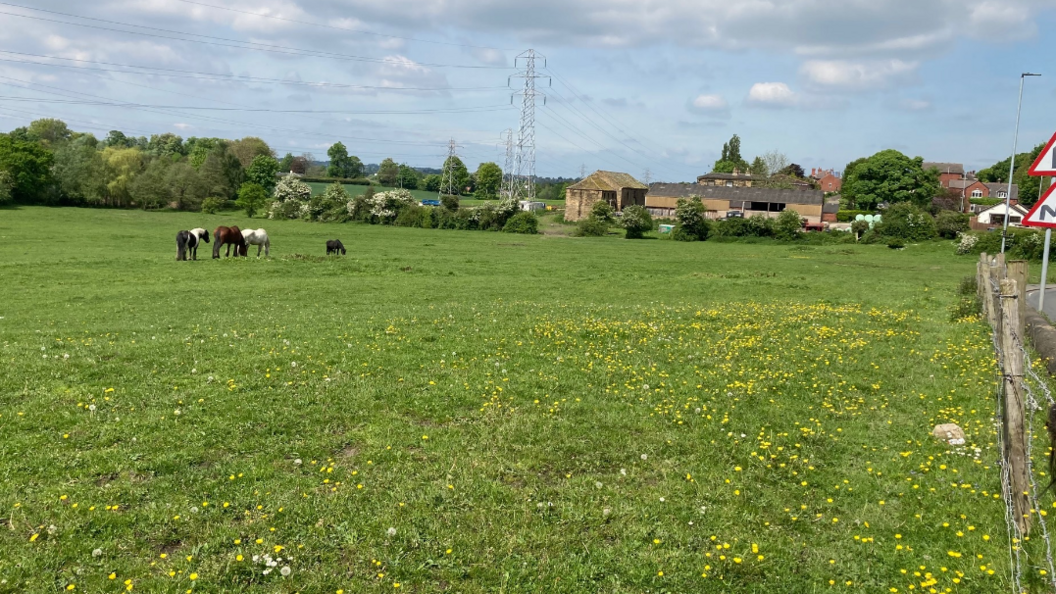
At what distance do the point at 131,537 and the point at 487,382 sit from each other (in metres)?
5.97

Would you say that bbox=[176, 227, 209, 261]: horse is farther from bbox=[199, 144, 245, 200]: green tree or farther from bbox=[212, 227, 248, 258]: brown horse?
bbox=[199, 144, 245, 200]: green tree

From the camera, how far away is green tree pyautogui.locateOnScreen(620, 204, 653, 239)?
8856 cm

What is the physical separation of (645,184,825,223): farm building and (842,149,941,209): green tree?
7769mm

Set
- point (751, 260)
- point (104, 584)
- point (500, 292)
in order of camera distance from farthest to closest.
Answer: point (751, 260) < point (500, 292) < point (104, 584)

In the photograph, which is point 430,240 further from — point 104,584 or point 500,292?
point 104,584

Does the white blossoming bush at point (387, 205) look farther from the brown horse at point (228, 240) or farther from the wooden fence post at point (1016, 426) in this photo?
the wooden fence post at point (1016, 426)

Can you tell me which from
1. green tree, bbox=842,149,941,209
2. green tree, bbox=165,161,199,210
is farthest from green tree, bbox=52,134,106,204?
green tree, bbox=842,149,941,209

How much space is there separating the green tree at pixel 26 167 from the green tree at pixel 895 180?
131341mm

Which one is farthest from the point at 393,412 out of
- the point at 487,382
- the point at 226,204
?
the point at 226,204

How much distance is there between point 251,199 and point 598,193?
5748 cm

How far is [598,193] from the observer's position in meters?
119

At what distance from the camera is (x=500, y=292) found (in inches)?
1143

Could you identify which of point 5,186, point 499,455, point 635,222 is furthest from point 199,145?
point 499,455

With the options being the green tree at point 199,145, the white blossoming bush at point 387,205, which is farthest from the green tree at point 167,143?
the white blossoming bush at point 387,205
